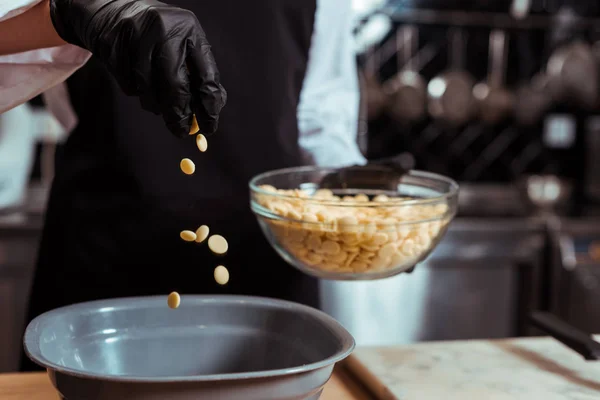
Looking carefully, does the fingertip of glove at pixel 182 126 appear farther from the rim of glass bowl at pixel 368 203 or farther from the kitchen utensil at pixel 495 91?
the kitchen utensil at pixel 495 91

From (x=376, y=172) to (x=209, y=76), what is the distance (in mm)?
378

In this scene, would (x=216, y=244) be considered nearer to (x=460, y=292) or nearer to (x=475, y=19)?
(x=460, y=292)

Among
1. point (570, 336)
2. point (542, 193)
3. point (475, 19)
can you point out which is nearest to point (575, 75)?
point (475, 19)

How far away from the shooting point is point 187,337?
0.65 meters

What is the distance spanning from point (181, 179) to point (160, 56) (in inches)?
15.4

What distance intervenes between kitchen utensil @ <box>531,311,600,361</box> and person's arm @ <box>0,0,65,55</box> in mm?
670

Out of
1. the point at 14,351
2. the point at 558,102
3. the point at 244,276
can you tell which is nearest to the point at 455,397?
the point at 244,276

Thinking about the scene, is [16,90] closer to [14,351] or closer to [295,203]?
[295,203]

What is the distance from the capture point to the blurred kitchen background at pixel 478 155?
6.32 ft

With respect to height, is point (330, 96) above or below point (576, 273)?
above

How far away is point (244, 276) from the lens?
3.15ft

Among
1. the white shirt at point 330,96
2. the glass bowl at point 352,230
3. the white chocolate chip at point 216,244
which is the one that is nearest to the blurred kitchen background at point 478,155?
the white shirt at point 330,96

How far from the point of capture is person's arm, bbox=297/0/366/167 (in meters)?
1.04

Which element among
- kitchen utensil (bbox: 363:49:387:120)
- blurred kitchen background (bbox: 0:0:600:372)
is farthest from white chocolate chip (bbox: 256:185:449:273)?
kitchen utensil (bbox: 363:49:387:120)
